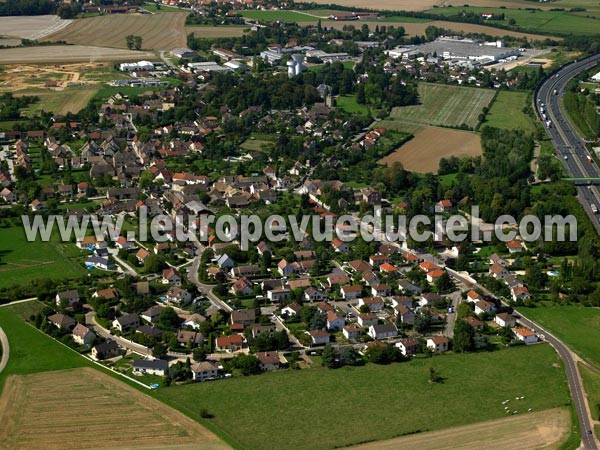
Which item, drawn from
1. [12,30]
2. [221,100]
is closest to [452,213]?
[221,100]

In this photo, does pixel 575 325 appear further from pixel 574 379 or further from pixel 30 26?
pixel 30 26

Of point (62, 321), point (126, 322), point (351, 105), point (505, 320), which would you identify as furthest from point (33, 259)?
point (351, 105)

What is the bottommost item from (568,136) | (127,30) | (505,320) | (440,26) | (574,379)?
(574,379)

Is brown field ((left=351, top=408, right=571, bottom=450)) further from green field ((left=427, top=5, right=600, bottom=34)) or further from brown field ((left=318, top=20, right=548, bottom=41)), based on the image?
green field ((left=427, top=5, right=600, bottom=34))

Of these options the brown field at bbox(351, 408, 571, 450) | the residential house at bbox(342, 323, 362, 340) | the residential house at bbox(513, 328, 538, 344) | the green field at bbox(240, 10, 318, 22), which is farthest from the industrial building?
the brown field at bbox(351, 408, 571, 450)

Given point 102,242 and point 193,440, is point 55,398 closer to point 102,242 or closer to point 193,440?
point 193,440
